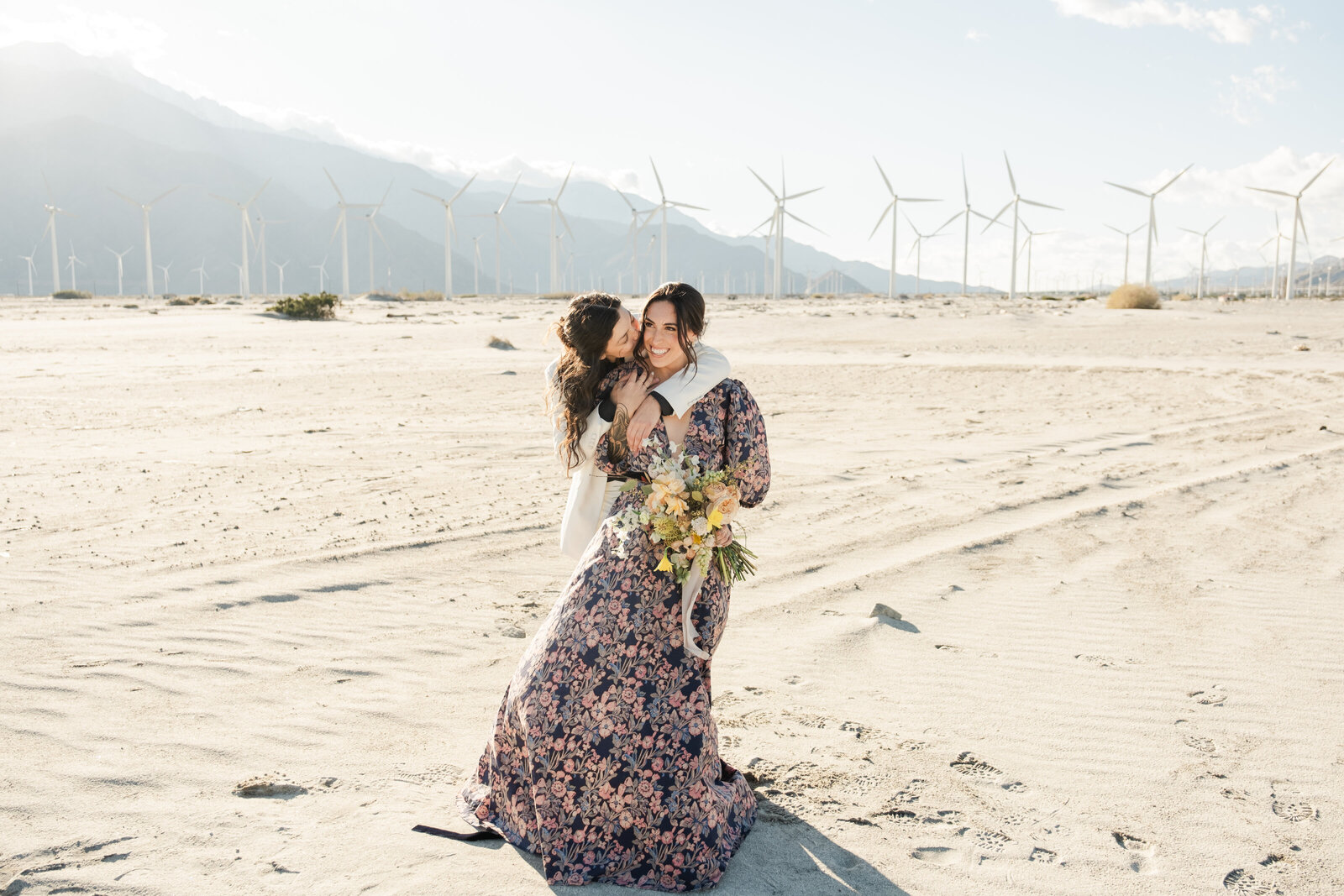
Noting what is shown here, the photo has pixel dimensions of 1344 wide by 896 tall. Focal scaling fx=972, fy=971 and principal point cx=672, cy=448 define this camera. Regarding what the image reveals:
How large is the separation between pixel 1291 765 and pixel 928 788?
A: 173cm

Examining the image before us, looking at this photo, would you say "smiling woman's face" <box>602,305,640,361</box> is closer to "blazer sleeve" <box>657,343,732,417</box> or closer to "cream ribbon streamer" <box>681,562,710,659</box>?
"blazer sleeve" <box>657,343,732,417</box>

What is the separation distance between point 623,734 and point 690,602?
519 mm

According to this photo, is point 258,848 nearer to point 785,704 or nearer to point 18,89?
point 785,704

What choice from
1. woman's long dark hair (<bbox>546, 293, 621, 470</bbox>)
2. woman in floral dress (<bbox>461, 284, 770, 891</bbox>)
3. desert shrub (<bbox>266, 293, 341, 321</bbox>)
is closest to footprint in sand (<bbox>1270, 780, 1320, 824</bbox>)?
woman in floral dress (<bbox>461, 284, 770, 891</bbox>)

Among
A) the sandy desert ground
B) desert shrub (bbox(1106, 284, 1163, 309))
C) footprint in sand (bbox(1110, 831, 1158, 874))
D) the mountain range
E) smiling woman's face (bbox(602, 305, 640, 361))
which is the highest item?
the mountain range

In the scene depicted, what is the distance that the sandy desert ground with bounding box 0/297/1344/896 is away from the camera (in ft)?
12.3

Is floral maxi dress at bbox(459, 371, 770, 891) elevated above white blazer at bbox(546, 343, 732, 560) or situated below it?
below

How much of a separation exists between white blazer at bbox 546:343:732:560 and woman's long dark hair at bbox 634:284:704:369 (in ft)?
0.23

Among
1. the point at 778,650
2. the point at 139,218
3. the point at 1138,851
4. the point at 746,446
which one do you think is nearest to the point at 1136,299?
the point at 778,650

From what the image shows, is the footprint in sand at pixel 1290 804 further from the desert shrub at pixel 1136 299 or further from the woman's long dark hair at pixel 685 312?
the desert shrub at pixel 1136 299

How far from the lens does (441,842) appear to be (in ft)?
12.3

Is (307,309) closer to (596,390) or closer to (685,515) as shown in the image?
(596,390)

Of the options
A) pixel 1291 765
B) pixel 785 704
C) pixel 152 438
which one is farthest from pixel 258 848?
pixel 152 438

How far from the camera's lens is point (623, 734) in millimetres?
3434
